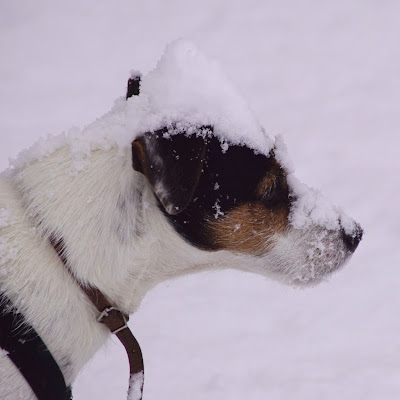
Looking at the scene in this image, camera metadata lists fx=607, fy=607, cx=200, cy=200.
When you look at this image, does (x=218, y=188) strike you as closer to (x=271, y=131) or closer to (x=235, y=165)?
(x=235, y=165)

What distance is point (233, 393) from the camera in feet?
11.4

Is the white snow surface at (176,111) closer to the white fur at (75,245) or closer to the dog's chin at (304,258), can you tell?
the white fur at (75,245)

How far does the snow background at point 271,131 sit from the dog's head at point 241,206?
0.61 metres

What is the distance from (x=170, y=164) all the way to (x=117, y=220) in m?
0.30

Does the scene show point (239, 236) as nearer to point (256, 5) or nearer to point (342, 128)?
point (342, 128)

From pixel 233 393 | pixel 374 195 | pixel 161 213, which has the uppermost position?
pixel 161 213

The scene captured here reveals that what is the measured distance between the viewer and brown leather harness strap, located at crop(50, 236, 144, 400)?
2.06m

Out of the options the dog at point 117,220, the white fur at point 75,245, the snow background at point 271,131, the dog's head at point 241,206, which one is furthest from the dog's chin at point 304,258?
the snow background at point 271,131

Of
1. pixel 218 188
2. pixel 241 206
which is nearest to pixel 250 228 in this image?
pixel 241 206

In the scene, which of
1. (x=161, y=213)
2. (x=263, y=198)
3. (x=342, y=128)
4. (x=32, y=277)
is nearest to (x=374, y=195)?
(x=342, y=128)

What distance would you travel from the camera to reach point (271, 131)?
227 inches

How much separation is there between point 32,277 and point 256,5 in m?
6.21

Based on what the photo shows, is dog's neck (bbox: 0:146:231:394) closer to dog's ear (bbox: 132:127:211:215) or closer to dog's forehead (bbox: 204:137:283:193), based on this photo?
dog's ear (bbox: 132:127:211:215)

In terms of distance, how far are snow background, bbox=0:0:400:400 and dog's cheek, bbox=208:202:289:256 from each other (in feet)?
1.93
